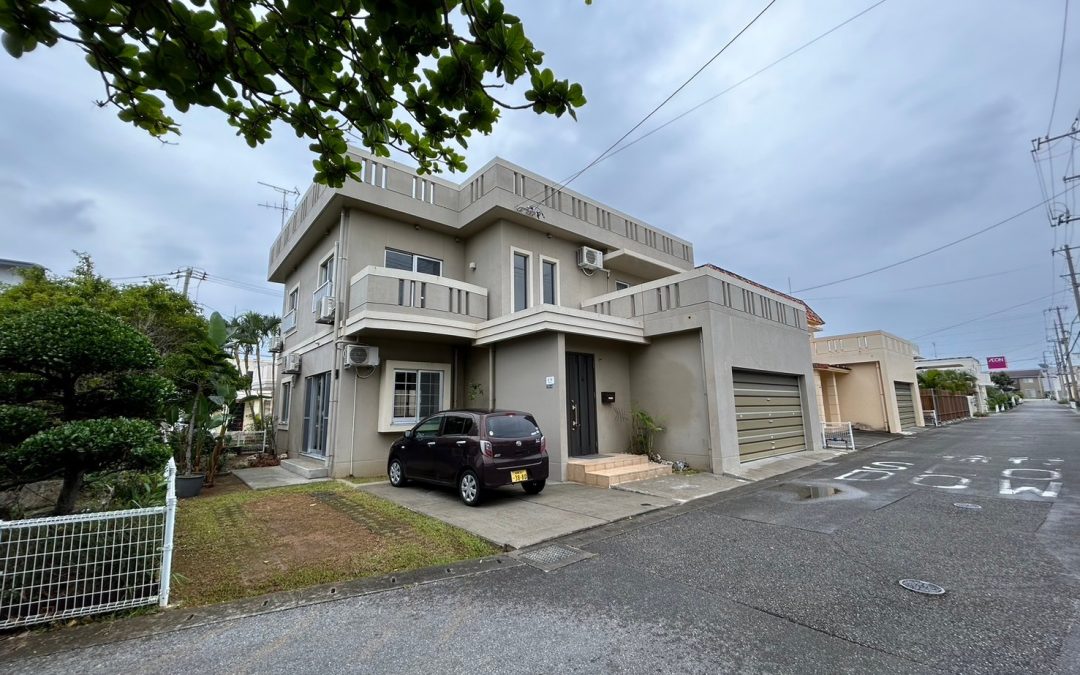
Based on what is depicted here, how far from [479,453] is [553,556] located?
7.99 ft

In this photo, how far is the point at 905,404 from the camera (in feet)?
70.9

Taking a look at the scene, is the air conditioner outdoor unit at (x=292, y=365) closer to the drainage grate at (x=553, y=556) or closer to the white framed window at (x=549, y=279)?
the white framed window at (x=549, y=279)

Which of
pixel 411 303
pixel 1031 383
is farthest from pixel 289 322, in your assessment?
pixel 1031 383

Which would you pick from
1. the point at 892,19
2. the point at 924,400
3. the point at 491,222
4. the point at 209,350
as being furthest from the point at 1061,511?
the point at 924,400

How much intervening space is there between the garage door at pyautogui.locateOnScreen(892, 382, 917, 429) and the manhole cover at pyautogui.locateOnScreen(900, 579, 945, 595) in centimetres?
2019

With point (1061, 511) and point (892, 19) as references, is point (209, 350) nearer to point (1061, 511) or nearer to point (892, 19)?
point (892, 19)

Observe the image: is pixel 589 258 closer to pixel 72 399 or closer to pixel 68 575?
pixel 72 399

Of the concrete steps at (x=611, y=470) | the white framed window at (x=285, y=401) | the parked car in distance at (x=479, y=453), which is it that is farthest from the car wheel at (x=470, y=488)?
the white framed window at (x=285, y=401)

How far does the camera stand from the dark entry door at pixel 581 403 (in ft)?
32.6

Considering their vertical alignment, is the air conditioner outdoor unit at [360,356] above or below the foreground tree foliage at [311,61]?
below

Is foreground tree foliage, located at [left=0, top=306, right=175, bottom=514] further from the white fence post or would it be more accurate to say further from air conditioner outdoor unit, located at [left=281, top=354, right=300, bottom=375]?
air conditioner outdoor unit, located at [left=281, top=354, right=300, bottom=375]

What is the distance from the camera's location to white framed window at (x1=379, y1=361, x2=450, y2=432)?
10156mm

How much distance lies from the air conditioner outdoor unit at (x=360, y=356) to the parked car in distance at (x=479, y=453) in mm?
2268

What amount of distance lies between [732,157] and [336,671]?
9563 millimetres
